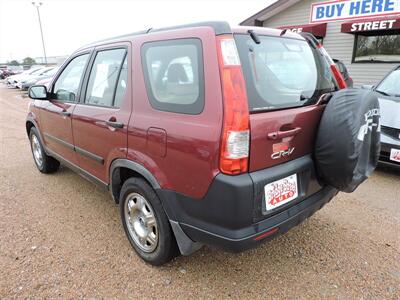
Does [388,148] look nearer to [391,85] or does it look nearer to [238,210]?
[391,85]

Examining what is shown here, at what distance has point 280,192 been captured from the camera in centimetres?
200

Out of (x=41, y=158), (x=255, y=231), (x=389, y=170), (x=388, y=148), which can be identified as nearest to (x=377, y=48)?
(x=389, y=170)

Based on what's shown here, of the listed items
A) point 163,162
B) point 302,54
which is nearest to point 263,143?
point 163,162

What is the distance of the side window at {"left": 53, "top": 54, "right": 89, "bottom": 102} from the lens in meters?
3.29

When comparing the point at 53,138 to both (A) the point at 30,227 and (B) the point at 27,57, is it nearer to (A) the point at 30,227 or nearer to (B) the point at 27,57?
(A) the point at 30,227

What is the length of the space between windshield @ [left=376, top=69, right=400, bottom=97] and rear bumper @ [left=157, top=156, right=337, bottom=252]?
3452 millimetres

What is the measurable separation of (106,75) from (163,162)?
4.00 feet

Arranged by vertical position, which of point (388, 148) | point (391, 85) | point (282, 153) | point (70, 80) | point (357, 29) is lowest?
point (388, 148)

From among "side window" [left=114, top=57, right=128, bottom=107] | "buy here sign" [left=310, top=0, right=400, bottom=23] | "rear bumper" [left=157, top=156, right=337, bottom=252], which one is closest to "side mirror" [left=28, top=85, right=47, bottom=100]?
"side window" [left=114, top=57, right=128, bottom=107]

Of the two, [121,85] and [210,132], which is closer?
[210,132]

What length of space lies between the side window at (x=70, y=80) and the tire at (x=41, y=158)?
1.06 meters

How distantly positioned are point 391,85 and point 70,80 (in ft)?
15.5

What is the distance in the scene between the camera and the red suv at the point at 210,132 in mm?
1827

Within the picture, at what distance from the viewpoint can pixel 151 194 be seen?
90.0 inches
